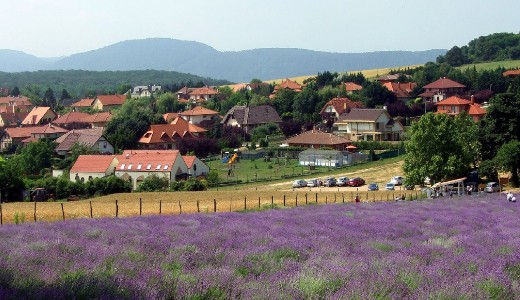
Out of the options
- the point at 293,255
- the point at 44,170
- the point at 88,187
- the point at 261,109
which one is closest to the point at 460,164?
the point at 88,187

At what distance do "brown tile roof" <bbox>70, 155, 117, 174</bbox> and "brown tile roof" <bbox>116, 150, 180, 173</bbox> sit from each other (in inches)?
56.1

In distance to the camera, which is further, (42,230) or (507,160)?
(507,160)

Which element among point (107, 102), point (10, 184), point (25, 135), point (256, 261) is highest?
point (107, 102)

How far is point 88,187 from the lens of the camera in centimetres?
5469

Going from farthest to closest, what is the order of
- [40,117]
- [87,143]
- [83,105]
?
[83,105], [40,117], [87,143]

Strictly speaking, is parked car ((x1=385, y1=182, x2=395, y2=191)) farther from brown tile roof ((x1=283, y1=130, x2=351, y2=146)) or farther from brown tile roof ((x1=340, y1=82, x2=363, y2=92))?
brown tile roof ((x1=340, y1=82, x2=363, y2=92))

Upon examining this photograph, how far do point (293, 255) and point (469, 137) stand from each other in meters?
46.8

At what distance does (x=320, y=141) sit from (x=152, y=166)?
3088 cm

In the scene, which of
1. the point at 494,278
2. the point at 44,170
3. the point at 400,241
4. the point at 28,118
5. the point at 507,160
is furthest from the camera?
the point at 28,118

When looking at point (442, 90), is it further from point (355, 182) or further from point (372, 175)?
point (355, 182)

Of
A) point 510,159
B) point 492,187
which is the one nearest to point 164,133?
point 510,159

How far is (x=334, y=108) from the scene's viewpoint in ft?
395

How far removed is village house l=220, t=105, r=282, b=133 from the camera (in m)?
116

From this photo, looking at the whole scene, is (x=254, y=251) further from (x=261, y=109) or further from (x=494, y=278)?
(x=261, y=109)
